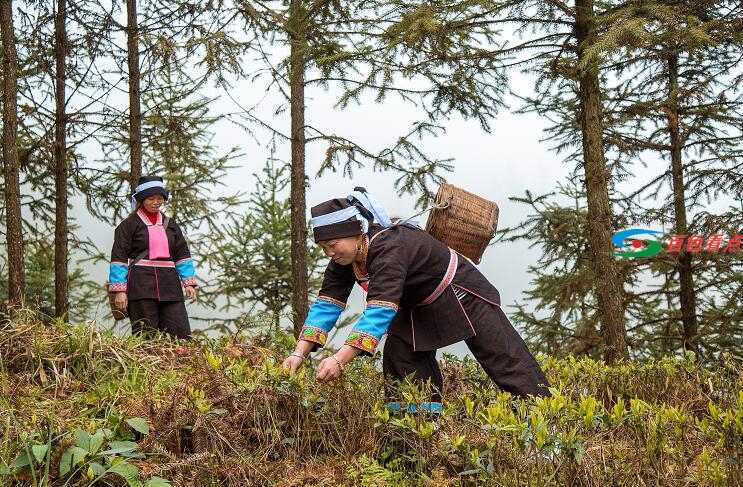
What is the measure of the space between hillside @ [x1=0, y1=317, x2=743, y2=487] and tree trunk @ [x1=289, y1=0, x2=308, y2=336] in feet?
16.3

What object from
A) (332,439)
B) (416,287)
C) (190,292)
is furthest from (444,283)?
(190,292)

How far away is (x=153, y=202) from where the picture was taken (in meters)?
8.72

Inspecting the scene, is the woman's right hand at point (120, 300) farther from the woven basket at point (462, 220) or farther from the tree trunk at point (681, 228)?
the tree trunk at point (681, 228)

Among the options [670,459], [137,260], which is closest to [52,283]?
[137,260]

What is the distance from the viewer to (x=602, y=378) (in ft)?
20.4

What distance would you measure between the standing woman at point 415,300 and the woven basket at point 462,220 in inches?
9.8

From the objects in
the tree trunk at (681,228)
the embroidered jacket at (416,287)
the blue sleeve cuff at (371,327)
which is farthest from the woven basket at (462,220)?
the tree trunk at (681,228)

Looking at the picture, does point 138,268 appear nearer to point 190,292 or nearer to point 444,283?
point 190,292

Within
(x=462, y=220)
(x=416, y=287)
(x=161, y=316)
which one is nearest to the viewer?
(x=416, y=287)

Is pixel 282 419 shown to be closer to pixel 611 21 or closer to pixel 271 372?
pixel 271 372

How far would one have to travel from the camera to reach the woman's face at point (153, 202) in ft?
28.5

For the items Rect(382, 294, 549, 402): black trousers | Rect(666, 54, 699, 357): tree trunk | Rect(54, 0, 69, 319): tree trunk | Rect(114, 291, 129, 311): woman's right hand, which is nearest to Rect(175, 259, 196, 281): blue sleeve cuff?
Rect(114, 291, 129, 311): woman's right hand

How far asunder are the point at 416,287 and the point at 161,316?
494 centimetres

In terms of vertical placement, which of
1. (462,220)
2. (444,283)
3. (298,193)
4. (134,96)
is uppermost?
(134,96)
